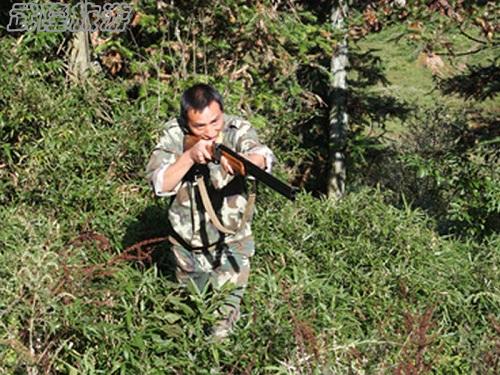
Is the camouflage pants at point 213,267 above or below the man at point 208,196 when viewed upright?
below

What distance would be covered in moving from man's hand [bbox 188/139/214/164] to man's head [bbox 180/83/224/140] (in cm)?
18

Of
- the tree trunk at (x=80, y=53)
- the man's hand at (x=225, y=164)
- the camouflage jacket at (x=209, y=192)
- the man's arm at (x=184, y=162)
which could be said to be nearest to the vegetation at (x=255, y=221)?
the tree trunk at (x=80, y=53)

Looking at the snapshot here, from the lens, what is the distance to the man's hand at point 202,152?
340cm

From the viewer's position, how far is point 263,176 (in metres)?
3.33

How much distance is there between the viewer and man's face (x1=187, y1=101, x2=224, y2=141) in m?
3.59

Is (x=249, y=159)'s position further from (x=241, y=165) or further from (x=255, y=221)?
(x=255, y=221)

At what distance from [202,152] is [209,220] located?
23.1 inches

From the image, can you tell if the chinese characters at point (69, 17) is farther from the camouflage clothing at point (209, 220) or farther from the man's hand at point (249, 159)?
the man's hand at point (249, 159)

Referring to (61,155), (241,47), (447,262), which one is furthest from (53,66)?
(447,262)

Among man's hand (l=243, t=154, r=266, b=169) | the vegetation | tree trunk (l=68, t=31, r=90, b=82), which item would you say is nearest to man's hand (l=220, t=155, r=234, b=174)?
man's hand (l=243, t=154, r=266, b=169)

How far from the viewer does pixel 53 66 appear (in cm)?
629

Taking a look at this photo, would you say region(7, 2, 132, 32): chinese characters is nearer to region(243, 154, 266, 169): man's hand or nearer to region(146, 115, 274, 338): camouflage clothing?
region(146, 115, 274, 338): camouflage clothing

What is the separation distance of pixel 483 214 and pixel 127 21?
3.34 m

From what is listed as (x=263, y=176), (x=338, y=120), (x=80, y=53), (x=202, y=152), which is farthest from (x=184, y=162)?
(x=338, y=120)
